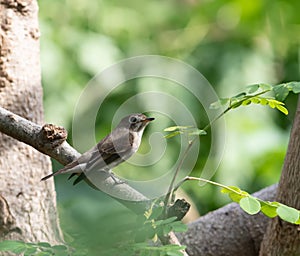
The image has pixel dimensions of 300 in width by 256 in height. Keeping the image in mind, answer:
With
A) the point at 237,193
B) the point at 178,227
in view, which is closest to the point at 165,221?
the point at 178,227

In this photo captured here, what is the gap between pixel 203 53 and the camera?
12.9 feet

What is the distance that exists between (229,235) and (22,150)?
0.65 meters

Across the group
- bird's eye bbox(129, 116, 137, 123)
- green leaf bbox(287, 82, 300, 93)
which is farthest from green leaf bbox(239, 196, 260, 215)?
bird's eye bbox(129, 116, 137, 123)

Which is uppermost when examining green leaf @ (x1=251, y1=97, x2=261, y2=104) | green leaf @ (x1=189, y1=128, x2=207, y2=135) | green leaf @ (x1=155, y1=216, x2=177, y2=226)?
green leaf @ (x1=251, y1=97, x2=261, y2=104)

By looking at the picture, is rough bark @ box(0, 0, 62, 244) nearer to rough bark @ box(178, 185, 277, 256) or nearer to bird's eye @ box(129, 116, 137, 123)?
bird's eye @ box(129, 116, 137, 123)

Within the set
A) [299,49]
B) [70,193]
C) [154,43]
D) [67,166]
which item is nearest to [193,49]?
[154,43]

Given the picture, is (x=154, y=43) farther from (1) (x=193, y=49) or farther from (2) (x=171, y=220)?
(2) (x=171, y=220)

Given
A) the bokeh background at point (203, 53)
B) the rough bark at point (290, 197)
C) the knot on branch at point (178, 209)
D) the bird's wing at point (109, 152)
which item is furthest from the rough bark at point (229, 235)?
the bokeh background at point (203, 53)

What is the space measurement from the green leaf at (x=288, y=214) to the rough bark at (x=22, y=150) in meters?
0.67

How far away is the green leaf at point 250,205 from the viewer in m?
1.30

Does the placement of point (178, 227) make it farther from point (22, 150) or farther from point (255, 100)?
point (22, 150)

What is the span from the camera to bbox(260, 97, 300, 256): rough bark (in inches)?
67.1

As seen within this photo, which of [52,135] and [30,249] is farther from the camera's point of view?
[52,135]

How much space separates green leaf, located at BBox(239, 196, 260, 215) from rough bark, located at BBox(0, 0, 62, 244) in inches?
24.8
